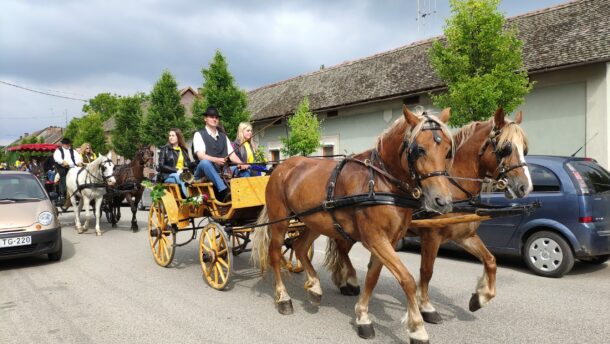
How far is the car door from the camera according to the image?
6.18 metres

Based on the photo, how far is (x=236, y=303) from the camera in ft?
16.4

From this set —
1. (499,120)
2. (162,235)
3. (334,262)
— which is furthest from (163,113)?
(499,120)

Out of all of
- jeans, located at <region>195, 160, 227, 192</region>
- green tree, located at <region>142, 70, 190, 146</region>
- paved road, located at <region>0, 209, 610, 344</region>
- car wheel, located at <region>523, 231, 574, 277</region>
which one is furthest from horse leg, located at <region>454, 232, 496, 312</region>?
green tree, located at <region>142, 70, 190, 146</region>

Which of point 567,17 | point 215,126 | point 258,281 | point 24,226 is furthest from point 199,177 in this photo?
point 567,17

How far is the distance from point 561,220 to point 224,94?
19735mm

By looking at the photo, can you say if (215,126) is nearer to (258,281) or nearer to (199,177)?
(199,177)

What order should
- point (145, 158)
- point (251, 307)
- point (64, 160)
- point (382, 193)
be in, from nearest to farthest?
point (382, 193) → point (251, 307) → point (145, 158) → point (64, 160)

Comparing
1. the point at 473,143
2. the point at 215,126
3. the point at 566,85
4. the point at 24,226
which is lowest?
the point at 24,226

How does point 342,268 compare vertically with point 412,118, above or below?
below

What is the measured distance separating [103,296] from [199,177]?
1966mm

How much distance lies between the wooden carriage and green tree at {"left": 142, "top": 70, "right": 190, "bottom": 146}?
970 inches

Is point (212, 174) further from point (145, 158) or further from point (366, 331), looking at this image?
point (145, 158)

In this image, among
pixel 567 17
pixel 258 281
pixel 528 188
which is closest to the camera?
pixel 528 188

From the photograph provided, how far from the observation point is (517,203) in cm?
634
